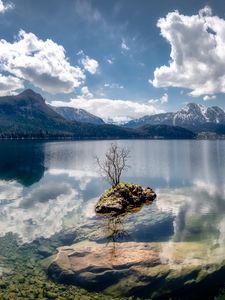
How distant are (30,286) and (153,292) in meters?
11.3

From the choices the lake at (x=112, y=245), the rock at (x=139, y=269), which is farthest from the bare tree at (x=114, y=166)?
the rock at (x=139, y=269)

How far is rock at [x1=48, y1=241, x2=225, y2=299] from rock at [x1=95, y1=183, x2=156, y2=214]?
2105 cm

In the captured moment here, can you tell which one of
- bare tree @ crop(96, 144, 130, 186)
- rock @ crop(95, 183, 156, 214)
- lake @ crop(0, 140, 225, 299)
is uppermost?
bare tree @ crop(96, 144, 130, 186)

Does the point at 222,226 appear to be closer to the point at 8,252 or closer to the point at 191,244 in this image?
the point at 191,244

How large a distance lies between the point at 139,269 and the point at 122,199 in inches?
1247

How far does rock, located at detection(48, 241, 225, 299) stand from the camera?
28.1 metres

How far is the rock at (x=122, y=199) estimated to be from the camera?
5919 cm

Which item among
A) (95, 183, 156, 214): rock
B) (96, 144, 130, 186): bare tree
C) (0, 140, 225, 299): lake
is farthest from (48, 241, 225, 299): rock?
(96, 144, 130, 186): bare tree

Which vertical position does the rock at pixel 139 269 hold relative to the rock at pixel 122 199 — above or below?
below

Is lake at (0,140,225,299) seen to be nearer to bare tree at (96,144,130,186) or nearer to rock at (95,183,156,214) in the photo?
rock at (95,183,156,214)

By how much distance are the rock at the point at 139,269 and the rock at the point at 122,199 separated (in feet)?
69.0

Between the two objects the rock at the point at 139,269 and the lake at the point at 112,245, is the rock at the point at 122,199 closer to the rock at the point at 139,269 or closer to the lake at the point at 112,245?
the lake at the point at 112,245

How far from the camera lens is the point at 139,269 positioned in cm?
3102

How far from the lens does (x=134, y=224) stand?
49.0m
